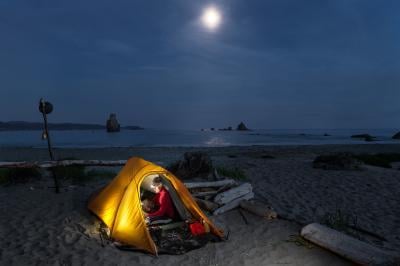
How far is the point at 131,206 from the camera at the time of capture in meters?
6.96

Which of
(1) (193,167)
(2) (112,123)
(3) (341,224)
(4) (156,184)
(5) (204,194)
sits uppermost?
(2) (112,123)

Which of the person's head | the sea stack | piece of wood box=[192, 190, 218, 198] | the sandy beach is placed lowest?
the sandy beach

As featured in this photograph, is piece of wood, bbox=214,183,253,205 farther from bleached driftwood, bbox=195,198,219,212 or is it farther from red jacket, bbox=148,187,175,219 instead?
red jacket, bbox=148,187,175,219

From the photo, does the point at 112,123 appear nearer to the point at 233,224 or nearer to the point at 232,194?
the point at 232,194

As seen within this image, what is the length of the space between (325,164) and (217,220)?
993cm

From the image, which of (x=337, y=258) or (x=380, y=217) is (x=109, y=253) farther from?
(x=380, y=217)

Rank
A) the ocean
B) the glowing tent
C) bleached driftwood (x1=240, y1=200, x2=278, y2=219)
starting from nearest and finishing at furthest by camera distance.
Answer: the glowing tent → bleached driftwood (x1=240, y1=200, x2=278, y2=219) → the ocean

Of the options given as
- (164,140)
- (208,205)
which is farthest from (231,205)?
(164,140)

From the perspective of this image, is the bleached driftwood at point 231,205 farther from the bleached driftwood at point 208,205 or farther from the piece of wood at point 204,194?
the piece of wood at point 204,194

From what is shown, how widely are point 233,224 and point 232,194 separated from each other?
53.6 inches

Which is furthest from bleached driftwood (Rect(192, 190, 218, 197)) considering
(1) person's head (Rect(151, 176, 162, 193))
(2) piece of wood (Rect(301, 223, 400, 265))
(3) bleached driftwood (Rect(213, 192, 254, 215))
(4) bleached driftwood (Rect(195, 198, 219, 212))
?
(2) piece of wood (Rect(301, 223, 400, 265))

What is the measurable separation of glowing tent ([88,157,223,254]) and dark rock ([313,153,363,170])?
34.3ft

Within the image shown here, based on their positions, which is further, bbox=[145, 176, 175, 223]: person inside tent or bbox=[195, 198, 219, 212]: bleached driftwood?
bbox=[195, 198, 219, 212]: bleached driftwood

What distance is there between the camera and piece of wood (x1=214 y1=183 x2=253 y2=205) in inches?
353
